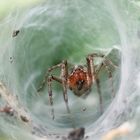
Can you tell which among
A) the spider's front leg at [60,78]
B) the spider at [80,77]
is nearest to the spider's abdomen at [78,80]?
the spider at [80,77]

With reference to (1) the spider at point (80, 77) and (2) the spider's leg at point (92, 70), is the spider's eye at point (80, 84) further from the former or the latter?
→ (2) the spider's leg at point (92, 70)

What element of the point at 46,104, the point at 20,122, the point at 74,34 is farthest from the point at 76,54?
the point at 20,122

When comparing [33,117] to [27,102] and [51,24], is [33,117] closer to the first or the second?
[27,102]

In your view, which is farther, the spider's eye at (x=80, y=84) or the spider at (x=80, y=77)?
the spider's eye at (x=80, y=84)

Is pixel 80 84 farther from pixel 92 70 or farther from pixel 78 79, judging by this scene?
pixel 92 70

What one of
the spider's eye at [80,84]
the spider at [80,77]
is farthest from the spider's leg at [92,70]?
the spider's eye at [80,84]

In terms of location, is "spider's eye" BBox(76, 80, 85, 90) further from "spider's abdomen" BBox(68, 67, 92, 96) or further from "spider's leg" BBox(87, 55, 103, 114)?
"spider's leg" BBox(87, 55, 103, 114)

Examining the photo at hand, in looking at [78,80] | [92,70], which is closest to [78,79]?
[78,80]
